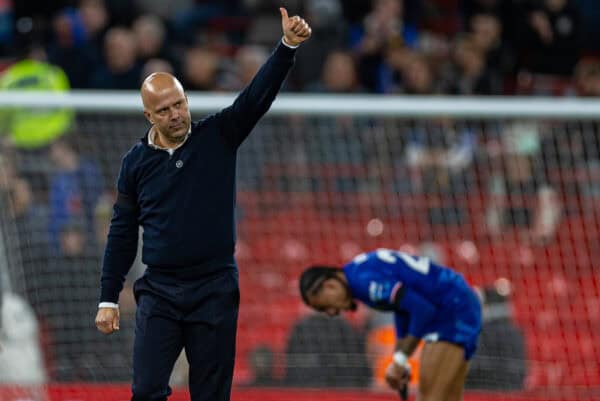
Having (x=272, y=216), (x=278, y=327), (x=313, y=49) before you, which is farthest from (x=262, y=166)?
(x=313, y=49)

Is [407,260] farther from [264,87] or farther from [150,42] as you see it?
[150,42]

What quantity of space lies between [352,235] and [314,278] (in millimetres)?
2596

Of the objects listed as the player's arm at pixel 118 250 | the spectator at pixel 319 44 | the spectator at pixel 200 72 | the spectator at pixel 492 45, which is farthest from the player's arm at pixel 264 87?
the spectator at pixel 492 45

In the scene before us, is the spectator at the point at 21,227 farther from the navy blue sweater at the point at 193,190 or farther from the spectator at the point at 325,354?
the navy blue sweater at the point at 193,190

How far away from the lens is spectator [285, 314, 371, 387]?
31.9ft

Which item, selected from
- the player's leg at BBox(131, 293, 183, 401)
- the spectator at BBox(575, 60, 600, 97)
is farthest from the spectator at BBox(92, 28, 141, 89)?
the player's leg at BBox(131, 293, 183, 401)

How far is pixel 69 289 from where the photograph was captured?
9.72 metres

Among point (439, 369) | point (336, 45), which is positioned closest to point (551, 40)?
point (336, 45)

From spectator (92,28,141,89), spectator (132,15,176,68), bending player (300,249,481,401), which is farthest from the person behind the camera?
spectator (132,15,176,68)

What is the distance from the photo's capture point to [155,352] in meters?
6.21

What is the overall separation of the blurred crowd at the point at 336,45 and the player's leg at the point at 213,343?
187 inches

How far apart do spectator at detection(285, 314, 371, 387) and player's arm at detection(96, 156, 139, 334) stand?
3.41 m

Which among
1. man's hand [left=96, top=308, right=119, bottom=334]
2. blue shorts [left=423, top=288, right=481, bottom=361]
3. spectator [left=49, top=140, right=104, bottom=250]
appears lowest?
blue shorts [left=423, top=288, right=481, bottom=361]

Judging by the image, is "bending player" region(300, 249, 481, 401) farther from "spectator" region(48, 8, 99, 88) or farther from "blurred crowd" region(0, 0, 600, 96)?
"spectator" region(48, 8, 99, 88)
